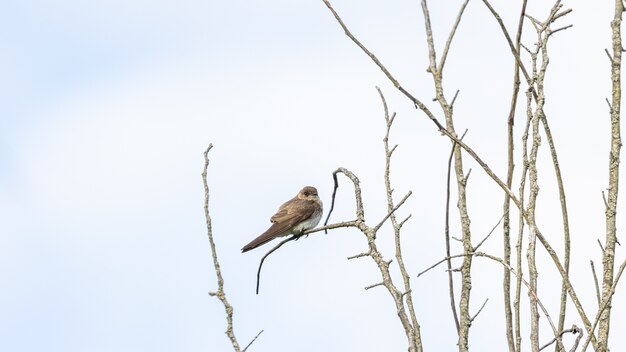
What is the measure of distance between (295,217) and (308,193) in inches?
49.6

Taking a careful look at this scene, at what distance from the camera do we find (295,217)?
12.6 m

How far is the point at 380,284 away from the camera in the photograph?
172 inches

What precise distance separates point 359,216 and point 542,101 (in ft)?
3.85

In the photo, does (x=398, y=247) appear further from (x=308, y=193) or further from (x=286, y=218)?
(x=308, y=193)

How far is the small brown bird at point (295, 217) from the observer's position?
11984 mm

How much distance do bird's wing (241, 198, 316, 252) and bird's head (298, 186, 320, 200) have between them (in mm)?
207

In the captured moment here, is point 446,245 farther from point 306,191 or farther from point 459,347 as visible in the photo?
point 306,191

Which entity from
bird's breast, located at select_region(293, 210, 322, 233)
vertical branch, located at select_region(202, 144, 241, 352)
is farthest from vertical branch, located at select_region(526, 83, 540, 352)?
bird's breast, located at select_region(293, 210, 322, 233)

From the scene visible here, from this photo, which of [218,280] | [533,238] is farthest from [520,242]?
[218,280]

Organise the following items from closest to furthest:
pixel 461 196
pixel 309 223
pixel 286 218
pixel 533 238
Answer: pixel 533 238 < pixel 461 196 < pixel 286 218 < pixel 309 223

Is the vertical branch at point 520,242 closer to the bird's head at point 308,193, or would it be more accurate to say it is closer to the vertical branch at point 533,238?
the vertical branch at point 533,238

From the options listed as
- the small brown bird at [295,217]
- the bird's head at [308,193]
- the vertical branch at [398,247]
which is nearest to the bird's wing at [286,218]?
the small brown bird at [295,217]

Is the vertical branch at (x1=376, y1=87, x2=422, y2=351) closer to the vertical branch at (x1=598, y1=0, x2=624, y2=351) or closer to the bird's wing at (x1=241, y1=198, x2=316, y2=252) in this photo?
the vertical branch at (x1=598, y1=0, x2=624, y2=351)

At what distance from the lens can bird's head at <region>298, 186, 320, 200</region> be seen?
13.7 metres
